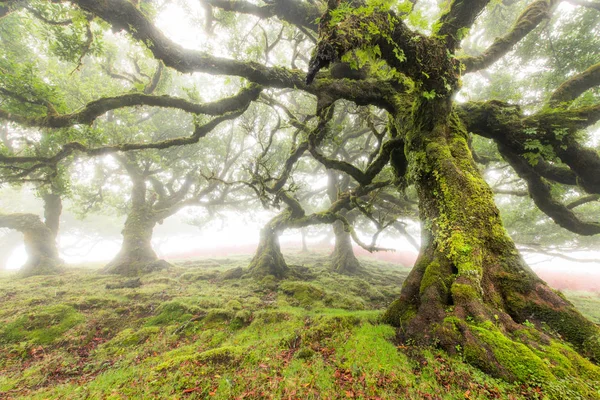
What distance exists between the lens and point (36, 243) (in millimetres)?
15617

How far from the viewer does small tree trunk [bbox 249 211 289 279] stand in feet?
42.2

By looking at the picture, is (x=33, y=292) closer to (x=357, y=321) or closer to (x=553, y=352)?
(x=357, y=321)

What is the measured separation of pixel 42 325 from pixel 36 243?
1449 cm

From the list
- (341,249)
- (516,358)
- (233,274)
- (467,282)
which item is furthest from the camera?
(341,249)

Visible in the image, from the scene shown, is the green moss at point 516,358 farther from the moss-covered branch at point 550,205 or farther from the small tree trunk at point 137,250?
the small tree trunk at point 137,250

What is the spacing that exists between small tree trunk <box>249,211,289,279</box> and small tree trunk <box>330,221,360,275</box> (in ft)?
18.1

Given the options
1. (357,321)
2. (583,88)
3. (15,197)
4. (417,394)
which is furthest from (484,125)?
(15,197)

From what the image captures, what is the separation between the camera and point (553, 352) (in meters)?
3.14

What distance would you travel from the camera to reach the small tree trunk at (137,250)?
14422 millimetres

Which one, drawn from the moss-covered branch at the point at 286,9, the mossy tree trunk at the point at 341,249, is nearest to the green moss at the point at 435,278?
the moss-covered branch at the point at 286,9

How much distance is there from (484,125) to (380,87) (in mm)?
3424

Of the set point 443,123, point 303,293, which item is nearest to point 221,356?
point 303,293

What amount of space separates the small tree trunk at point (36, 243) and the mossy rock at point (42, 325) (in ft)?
39.5

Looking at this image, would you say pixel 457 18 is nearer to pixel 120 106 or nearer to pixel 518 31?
pixel 518 31
